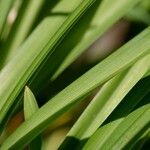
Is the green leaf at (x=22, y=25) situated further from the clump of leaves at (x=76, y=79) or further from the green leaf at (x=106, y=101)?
A: the green leaf at (x=106, y=101)

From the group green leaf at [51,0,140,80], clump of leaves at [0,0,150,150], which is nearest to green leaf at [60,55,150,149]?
clump of leaves at [0,0,150,150]

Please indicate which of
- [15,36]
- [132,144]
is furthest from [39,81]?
[132,144]

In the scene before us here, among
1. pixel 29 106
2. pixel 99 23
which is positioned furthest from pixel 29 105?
pixel 99 23

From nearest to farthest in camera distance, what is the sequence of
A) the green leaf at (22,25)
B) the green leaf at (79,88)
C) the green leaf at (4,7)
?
the green leaf at (79,88) < the green leaf at (4,7) < the green leaf at (22,25)

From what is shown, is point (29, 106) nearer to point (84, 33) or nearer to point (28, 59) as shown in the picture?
point (28, 59)

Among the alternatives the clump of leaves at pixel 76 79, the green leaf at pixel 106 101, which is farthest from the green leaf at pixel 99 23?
the green leaf at pixel 106 101

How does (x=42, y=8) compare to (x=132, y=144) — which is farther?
(x=42, y=8)

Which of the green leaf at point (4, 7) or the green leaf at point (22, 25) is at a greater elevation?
the green leaf at point (4, 7)

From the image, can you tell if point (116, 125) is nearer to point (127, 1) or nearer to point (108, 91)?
point (108, 91)
